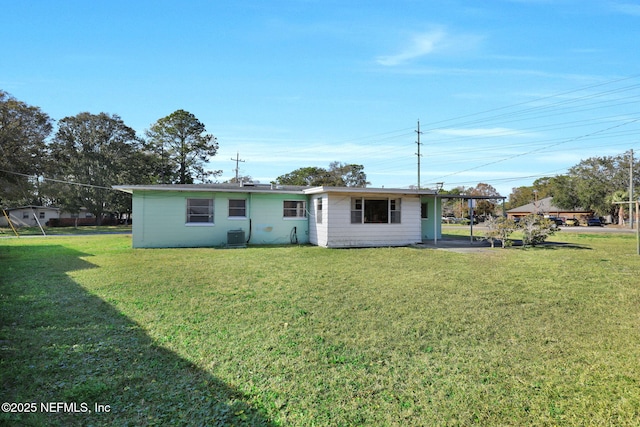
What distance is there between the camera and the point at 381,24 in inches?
439

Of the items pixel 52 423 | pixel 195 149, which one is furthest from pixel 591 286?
pixel 195 149

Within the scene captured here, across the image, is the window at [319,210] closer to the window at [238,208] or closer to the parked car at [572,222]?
the window at [238,208]

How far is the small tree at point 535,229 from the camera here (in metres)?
14.8

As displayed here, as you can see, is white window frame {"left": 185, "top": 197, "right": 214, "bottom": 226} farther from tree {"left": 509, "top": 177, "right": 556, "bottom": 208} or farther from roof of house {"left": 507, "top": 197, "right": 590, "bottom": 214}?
tree {"left": 509, "top": 177, "right": 556, "bottom": 208}

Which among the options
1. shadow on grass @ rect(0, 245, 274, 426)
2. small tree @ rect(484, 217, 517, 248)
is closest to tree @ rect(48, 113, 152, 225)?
small tree @ rect(484, 217, 517, 248)

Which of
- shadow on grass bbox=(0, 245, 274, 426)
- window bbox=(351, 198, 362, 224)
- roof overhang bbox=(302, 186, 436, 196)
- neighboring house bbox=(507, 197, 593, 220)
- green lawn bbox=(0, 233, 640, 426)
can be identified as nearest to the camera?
shadow on grass bbox=(0, 245, 274, 426)

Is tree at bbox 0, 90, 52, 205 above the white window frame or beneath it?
above

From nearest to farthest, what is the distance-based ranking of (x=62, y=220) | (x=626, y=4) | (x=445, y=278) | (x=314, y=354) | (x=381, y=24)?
1. (x=314, y=354)
2. (x=445, y=278)
3. (x=626, y=4)
4. (x=381, y=24)
5. (x=62, y=220)

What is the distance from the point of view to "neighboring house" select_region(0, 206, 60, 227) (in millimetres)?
37812

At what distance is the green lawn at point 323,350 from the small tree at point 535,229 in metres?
7.39

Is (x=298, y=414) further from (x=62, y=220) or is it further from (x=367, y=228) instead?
(x=62, y=220)

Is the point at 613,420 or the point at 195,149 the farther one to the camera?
the point at 195,149

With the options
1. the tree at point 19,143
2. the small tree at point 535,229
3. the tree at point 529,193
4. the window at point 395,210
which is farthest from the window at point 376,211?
the tree at point 529,193

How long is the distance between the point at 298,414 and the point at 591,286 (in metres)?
7.34
